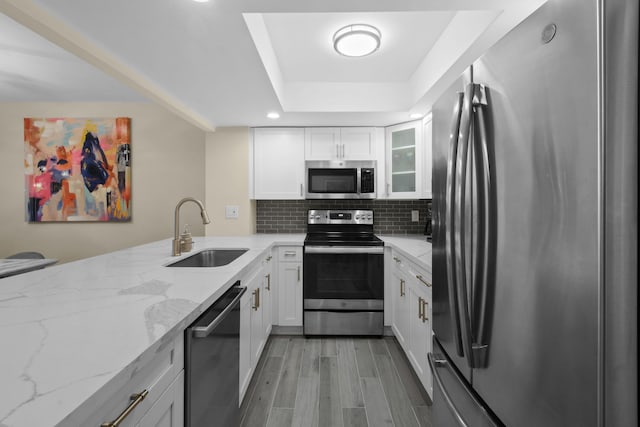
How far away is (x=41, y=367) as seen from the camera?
61cm

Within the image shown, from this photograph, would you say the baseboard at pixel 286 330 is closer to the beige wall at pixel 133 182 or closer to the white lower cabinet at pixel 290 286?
the white lower cabinet at pixel 290 286

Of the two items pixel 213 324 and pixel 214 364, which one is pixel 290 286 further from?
Answer: pixel 213 324

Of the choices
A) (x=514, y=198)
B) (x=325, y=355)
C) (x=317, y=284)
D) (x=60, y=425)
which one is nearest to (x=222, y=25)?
(x=514, y=198)

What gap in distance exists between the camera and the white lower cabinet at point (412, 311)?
1.80 meters

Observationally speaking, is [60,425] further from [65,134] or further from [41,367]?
[65,134]

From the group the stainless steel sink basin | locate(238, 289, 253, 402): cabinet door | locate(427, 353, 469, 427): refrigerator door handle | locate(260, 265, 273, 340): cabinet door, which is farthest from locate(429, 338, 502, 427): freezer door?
the stainless steel sink basin

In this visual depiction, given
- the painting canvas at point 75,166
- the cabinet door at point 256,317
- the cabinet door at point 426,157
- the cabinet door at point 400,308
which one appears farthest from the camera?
the painting canvas at point 75,166

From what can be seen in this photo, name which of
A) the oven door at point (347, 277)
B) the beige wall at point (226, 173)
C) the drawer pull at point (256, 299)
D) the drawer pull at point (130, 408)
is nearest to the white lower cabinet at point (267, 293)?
the drawer pull at point (256, 299)

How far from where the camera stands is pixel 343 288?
9.05ft

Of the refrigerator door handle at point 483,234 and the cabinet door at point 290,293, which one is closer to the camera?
the refrigerator door handle at point 483,234

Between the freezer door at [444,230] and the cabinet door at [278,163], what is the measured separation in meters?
2.05

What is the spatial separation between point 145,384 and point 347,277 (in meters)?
2.12

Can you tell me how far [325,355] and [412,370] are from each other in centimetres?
68

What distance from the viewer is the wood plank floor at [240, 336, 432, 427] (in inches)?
67.9
